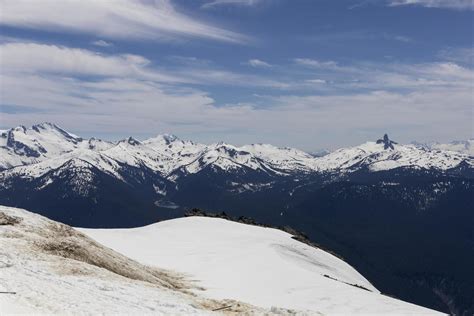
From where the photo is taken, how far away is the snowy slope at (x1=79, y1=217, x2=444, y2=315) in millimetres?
31484

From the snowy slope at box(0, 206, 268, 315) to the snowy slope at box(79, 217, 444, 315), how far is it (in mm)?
4891

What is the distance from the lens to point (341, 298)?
106 feet

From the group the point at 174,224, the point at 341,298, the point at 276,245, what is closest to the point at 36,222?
the point at 341,298

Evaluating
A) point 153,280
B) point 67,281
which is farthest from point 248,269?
point 67,281

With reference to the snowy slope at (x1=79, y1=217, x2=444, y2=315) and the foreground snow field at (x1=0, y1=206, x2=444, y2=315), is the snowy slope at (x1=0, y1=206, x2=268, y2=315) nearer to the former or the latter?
the foreground snow field at (x1=0, y1=206, x2=444, y2=315)

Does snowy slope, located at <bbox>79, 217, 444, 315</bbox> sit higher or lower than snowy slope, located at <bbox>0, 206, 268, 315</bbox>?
lower

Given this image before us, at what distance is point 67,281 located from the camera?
23391 millimetres

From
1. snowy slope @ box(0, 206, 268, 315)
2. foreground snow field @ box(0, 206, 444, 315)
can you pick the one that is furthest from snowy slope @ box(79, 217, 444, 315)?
snowy slope @ box(0, 206, 268, 315)

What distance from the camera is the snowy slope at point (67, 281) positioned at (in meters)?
19.5

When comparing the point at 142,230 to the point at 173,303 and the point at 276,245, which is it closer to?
the point at 276,245

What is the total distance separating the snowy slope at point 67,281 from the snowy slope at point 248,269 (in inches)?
193

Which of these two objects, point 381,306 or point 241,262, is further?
point 241,262

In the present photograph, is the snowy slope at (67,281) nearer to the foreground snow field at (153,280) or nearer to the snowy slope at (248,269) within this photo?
the foreground snow field at (153,280)

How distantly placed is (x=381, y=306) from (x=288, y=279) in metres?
10.6
